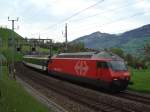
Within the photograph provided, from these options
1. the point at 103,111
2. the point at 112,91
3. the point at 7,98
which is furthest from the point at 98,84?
the point at 7,98

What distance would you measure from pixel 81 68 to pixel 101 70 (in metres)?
5.74

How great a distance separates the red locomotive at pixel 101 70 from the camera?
3136 cm

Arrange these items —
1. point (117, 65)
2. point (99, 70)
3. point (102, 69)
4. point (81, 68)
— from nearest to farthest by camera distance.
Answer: point (117, 65) → point (102, 69) → point (99, 70) → point (81, 68)

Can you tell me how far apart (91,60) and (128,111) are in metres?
13.2

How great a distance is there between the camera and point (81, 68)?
125 ft

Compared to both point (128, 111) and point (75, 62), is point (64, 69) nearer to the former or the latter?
point (75, 62)

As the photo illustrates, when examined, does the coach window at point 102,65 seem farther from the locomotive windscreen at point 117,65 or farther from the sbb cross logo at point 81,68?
the sbb cross logo at point 81,68

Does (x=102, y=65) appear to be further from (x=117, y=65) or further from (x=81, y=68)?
(x=81, y=68)

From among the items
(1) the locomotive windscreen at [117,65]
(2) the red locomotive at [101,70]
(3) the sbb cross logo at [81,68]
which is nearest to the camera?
(2) the red locomotive at [101,70]

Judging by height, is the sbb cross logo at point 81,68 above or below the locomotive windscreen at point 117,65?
below

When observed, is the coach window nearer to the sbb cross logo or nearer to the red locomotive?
the red locomotive

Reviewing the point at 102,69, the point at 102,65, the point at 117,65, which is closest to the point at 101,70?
the point at 102,69

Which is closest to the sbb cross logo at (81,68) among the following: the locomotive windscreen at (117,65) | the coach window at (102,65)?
the coach window at (102,65)

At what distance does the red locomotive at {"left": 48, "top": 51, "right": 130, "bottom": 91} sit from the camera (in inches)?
1235
